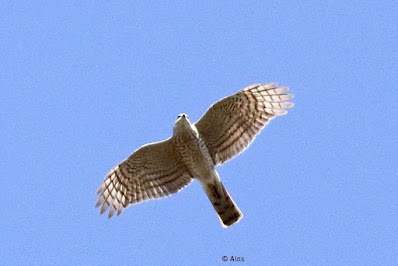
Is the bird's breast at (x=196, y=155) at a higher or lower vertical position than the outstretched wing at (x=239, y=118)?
lower

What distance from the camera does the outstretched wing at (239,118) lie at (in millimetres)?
18609

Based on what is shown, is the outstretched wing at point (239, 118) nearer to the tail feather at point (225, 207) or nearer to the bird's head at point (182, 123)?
the bird's head at point (182, 123)

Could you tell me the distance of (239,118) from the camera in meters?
18.8

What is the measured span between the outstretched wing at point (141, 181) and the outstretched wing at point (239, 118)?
37.7 inches

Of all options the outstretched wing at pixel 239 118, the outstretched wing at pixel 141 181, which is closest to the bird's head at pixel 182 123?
the outstretched wing at pixel 239 118

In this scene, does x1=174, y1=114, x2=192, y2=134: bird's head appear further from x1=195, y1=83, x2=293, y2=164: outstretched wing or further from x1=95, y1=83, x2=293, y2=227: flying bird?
x1=195, y1=83, x2=293, y2=164: outstretched wing

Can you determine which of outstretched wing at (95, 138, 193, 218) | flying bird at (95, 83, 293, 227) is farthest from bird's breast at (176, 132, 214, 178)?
outstretched wing at (95, 138, 193, 218)

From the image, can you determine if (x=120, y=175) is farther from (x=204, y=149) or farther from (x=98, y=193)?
(x=204, y=149)

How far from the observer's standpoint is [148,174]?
19375mm

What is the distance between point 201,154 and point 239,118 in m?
1.18

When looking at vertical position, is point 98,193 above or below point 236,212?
above

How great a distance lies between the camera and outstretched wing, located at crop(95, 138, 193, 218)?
19.2 meters

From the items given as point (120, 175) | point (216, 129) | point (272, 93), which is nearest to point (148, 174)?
point (120, 175)

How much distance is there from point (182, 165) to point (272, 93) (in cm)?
259
